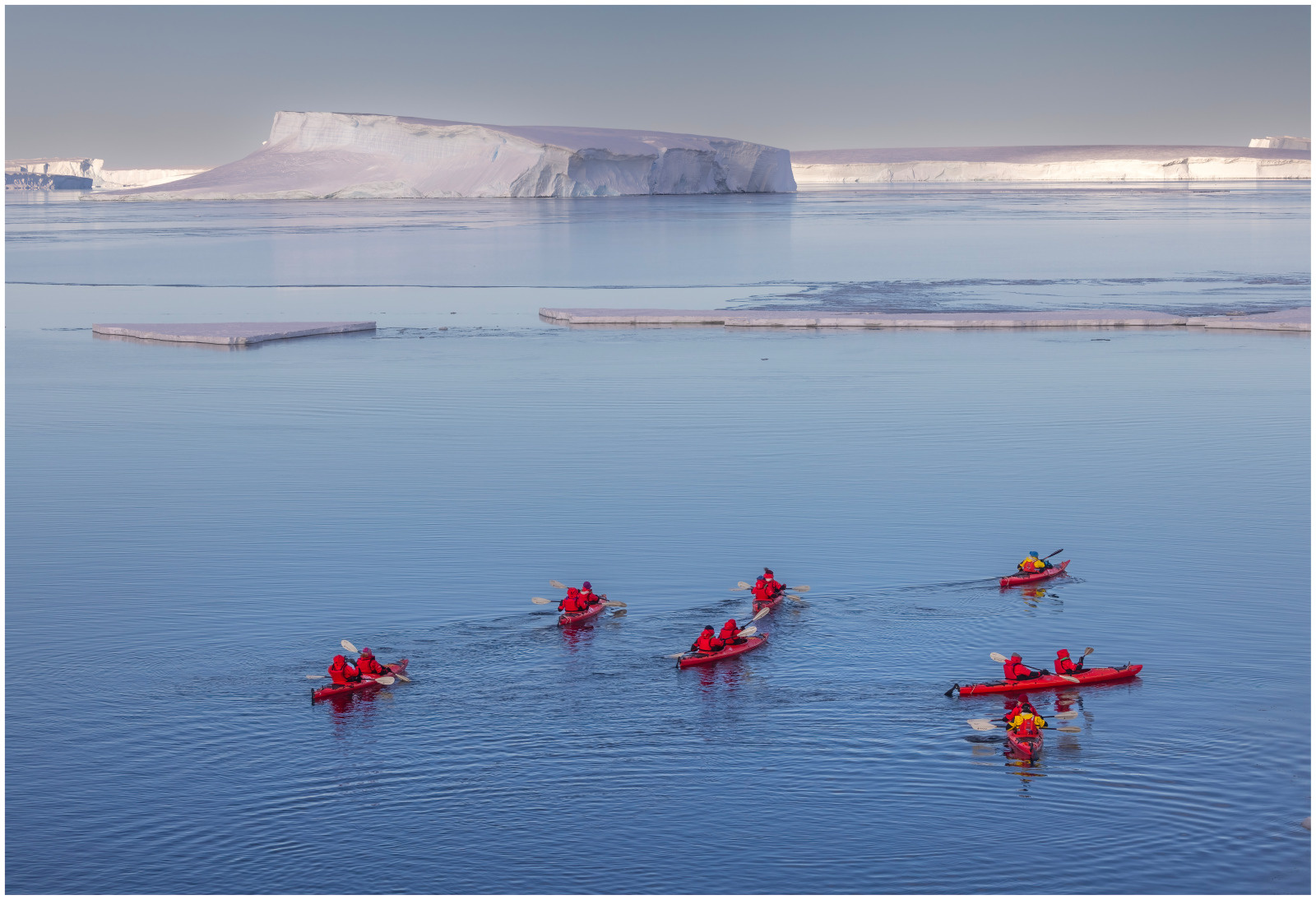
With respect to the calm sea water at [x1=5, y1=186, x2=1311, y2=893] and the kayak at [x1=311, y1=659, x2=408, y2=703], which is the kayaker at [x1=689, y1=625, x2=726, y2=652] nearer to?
the calm sea water at [x1=5, y1=186, x2=1311, y2=893]

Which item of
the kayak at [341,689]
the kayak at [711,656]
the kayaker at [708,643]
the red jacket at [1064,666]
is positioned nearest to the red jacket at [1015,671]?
the red jacket at [1064,666]

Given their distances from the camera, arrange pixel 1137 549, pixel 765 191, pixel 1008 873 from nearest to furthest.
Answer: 1. pixel 1008 873
2. pixel 1137 549
3. pixel 765 191

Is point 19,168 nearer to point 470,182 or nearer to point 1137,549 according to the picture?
point 470,182

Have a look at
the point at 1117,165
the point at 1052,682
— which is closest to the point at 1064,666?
the point at 1052,682

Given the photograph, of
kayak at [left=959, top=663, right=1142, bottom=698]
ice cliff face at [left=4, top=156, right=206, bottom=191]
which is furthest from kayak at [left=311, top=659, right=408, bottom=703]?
ice cliff face at [left=4, top=156, right=206, bottom=191]

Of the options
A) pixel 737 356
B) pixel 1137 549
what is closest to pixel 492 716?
pixel 1137 549

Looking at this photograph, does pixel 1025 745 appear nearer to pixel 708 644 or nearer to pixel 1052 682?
pixel 1052 682
